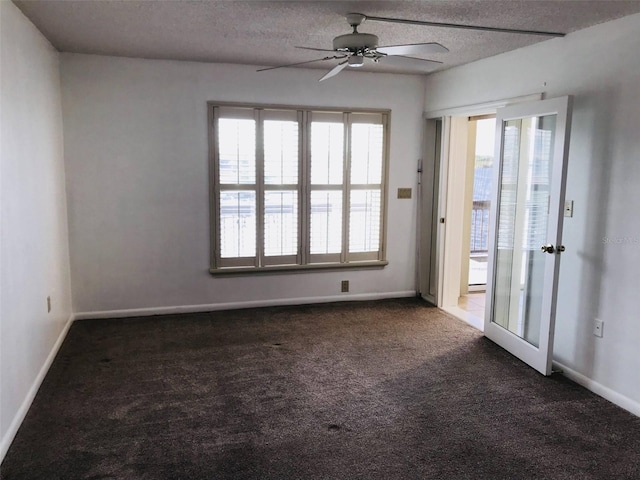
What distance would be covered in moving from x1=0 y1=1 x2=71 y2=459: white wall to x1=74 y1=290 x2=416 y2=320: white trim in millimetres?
479

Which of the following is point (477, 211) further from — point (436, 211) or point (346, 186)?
point (346, 186)

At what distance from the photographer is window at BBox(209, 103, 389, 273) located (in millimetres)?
4910

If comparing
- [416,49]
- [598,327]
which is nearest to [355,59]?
[416,49]

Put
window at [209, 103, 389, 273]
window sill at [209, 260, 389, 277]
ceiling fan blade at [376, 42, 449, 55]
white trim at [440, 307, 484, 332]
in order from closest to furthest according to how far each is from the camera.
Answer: ceiling fan blade at [376, 42, 449, 55]
white trim at [440, 307, 484, 332]
window at [209, 103, 389, 273]
window sill at [209, 260, 389, 277]

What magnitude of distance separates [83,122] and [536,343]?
4102 mm

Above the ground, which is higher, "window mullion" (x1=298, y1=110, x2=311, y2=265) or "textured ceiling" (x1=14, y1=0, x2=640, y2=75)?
"textured ceiling" (x1=14, y1=0, x2=640, y2=75)

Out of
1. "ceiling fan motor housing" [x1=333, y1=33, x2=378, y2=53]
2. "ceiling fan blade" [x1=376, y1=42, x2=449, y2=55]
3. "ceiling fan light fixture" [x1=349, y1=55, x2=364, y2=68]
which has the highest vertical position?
"ceiling fan motor housing" [x1=333, y1=33, x2=378, y2=53]

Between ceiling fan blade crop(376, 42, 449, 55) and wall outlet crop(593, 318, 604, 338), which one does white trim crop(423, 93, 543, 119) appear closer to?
ceiling fan blade crop(376, 42, 449, 55)

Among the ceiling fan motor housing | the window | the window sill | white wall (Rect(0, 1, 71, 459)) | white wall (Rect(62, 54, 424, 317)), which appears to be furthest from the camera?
the window sill

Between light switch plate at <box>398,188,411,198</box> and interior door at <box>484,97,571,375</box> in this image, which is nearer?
interior door at <box>484,97,571,375</box>

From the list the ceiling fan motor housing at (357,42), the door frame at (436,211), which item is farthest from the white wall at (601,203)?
the ceiling fan motor housing at (357,42)

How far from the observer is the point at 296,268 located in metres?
5.21

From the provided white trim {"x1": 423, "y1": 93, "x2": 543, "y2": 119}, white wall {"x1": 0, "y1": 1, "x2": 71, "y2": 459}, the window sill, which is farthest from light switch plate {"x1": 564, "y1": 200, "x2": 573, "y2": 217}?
white wall {"x1": 0, "y1": 1, "x2": 71, "y2": 459}

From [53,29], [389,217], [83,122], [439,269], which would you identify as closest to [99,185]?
[83,122]
